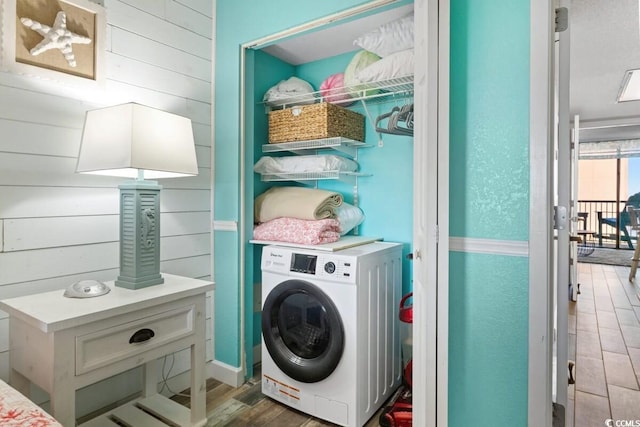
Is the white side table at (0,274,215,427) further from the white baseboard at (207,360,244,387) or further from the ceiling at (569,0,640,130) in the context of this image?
the ceiling at (569,0,640,130)

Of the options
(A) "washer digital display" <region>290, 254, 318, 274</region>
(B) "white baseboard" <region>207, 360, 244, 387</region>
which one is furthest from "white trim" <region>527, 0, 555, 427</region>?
(B) "white baseboard" <region>207, 360, 244, 387</region>

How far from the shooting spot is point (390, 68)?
1899mm

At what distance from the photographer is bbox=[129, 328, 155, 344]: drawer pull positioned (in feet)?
4.42

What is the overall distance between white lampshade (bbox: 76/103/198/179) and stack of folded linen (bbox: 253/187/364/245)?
0.71m

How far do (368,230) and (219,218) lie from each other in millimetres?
974

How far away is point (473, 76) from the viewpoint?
1.38 m

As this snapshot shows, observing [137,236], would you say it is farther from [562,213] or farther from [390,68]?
[562,213]

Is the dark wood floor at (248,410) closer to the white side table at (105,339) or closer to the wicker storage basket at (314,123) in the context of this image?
the white side table at (105,339)

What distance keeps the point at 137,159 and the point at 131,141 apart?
0.07 m

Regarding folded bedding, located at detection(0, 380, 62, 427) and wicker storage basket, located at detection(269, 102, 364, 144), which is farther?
wicker storage basket, located at detection(269, 102, 364, 144)

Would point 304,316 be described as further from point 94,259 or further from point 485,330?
point 94,259

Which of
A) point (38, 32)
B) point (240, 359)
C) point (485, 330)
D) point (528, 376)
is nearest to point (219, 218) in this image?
point (240, 359)
